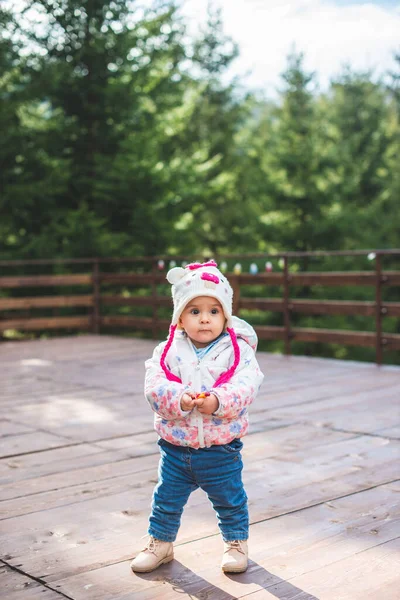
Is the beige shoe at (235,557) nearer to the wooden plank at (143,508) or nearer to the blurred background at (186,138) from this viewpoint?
the wooden plank at (143,508)

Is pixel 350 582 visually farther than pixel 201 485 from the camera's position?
No

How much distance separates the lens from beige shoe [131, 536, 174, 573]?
2.49 m

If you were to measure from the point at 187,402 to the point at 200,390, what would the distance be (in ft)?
0.33

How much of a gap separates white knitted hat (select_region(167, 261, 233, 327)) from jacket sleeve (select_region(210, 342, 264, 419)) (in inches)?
5.4

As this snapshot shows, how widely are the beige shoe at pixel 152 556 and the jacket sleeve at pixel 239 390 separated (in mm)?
459

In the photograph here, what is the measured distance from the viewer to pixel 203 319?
250 cm

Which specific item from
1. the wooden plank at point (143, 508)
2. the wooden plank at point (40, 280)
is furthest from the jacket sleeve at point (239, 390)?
the wooden plank at point (40, 280)

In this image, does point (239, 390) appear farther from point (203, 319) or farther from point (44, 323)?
point (44, 323)

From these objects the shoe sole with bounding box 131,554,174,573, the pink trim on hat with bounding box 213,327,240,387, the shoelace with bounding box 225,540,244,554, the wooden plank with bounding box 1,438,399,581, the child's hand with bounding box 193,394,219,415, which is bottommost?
the wooden plank with bounding box 1,438,399,581

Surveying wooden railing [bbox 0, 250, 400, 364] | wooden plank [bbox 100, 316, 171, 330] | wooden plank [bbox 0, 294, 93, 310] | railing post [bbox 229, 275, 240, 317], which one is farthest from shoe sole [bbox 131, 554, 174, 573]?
wooden plank [bbox 0, 294, 93, 310]

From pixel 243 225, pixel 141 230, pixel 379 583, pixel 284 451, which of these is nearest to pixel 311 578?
pixel 379 583

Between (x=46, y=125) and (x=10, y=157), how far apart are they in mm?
928

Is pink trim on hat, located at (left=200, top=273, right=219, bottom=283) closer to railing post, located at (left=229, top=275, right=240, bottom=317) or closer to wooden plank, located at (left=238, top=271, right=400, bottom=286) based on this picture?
wooden plank, located at (left=238, top=271, right=400, bottom=286)

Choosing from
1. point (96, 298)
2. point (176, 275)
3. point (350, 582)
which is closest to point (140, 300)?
point (96, 298)
